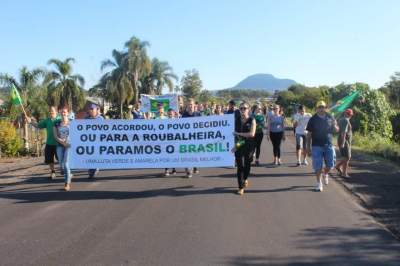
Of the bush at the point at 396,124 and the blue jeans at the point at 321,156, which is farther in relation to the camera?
the bush at the point at 396,124

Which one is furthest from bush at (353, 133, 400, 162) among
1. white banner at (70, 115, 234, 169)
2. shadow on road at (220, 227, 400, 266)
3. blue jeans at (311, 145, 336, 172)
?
shadow on road at (220, 227, 400, 266)

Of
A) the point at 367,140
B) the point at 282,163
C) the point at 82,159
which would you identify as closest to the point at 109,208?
the point at 82,159

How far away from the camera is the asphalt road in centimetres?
596

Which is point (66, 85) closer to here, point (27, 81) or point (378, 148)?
point (27, 81)

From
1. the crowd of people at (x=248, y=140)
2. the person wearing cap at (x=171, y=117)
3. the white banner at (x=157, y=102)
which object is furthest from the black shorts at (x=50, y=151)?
the white banner at (x=157, y=102)

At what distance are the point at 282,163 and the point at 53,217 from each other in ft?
27.1

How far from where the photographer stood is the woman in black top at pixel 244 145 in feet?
32.8

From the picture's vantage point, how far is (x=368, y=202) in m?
9.07

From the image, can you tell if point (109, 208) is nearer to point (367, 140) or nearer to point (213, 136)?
point (213, 136)

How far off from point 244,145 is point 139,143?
2748 mm

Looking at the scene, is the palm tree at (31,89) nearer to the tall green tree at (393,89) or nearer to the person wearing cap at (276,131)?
the person wearing cap at (276,131)

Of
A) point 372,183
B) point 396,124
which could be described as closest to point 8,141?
point 372,183

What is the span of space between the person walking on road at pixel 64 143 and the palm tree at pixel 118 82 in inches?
1954

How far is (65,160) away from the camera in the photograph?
1089 centimetres
